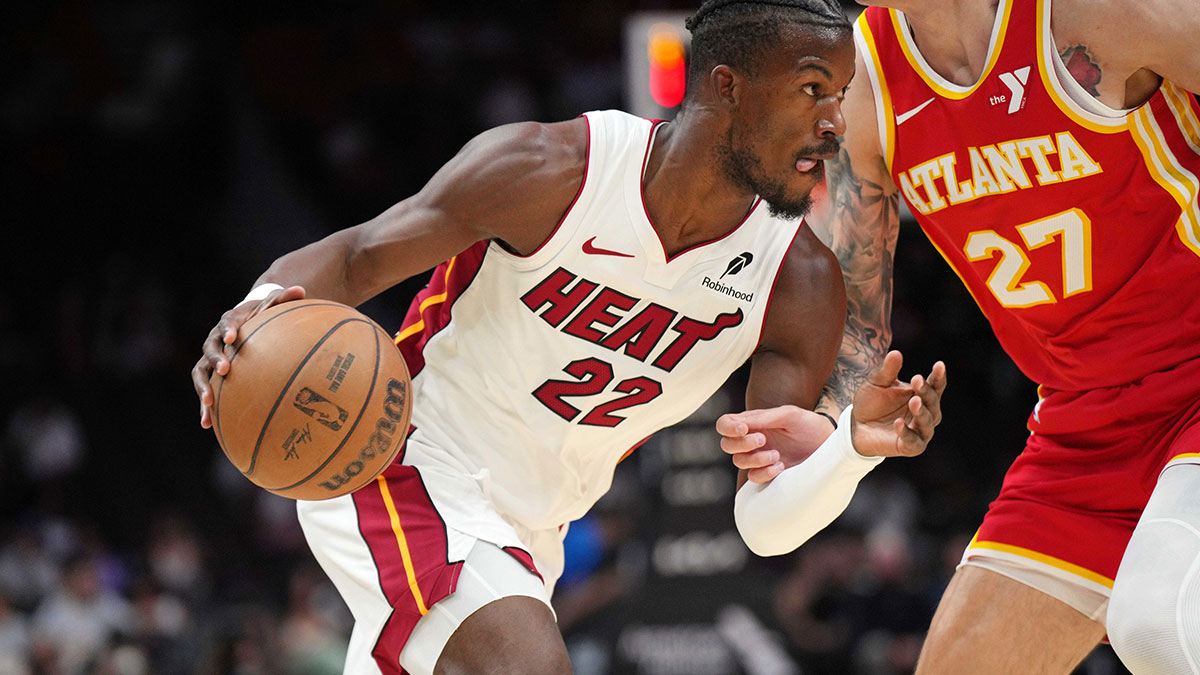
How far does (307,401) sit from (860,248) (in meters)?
1.68

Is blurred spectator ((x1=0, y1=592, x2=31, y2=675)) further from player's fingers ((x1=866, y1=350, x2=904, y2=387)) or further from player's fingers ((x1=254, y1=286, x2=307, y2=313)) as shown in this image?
player's fingers ((x1=866, y1=350, x2=904, y2=387))

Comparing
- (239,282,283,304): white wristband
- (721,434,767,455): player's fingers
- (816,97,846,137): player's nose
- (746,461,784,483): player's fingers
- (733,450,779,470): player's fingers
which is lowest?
(746,461,784,483): player's fingers

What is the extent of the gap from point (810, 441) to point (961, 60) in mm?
1087

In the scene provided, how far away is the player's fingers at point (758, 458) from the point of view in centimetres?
355

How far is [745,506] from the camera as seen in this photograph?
3645 millimetres

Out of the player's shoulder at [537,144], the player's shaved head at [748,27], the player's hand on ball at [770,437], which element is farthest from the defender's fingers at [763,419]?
the player's shaved head at [748,27]

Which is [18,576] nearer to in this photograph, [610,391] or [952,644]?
[610,391]

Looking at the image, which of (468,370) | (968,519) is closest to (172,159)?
(968,519)

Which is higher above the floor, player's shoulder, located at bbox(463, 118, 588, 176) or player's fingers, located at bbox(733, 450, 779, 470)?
player's shoulder, located at bbox(463, 118, 588, 176)

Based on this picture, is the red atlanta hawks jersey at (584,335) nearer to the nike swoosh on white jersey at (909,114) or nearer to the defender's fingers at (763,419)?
the defender's fingers at (763,419)

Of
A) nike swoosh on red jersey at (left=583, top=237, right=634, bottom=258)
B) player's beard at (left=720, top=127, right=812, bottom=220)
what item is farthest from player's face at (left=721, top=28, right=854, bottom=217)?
nike swoosh on red jersey at (left=583, top=237, right=634, bottom=258)

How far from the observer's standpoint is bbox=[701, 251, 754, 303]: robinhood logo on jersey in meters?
3.68

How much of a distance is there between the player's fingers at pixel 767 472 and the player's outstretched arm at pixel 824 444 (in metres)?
0.02

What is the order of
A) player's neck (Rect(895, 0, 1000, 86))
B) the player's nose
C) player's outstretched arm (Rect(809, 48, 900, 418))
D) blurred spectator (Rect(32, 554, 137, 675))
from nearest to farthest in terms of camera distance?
player's neck (Rect(895, 0, 1000, 86)) → the player's nose → player's outstretched arm (Rect(809, 48, 900, 418)) → blurred spectator (Rect(32, 554, 137, 675))
